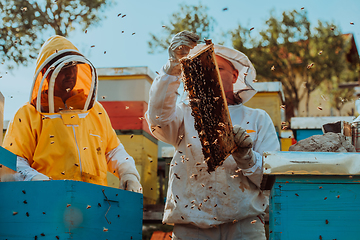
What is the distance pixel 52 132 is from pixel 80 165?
32cm

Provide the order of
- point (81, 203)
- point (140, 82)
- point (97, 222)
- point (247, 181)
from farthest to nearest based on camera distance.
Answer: point (140, 82)
point (247, 181)
point (97, 222)
point (81, 203)

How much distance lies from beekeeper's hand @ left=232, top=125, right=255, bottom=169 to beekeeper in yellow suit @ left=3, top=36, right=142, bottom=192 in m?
0.94

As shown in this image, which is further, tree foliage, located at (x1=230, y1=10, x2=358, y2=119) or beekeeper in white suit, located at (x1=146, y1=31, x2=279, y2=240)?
tree foliage, located at (x1=230, y1=10, x2=358, y2=119)

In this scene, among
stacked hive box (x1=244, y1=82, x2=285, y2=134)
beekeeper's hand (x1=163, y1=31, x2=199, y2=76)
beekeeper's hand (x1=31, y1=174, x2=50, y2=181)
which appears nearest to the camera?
beekeeper's hand (x1=163, y1=31, x2=199, y2=76)

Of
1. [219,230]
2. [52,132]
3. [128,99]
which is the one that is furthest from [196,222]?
[128,99]

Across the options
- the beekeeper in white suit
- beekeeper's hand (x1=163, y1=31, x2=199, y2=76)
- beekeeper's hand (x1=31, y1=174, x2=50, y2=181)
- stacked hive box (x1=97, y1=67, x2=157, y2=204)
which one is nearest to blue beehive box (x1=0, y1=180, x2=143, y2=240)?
beekeeper's hand (x1=31, y1=174, x2=50, y2=181)

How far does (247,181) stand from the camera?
2.42 meters

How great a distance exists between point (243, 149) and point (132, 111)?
3742 mm

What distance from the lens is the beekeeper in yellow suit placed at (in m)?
2.75

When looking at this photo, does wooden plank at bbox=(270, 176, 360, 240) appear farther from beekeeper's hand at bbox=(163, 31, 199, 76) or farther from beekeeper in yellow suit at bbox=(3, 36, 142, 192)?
beekeeper in yellow suit at bbox=(3, 36, 142, 192)

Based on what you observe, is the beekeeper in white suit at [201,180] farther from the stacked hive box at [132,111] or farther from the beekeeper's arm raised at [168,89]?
the stacked hive box at [132,111]

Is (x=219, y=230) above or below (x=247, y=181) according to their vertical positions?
below

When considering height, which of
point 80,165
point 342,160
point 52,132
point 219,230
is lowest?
point 219,230

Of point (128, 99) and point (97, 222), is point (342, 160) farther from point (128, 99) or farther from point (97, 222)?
point (128, 99)
